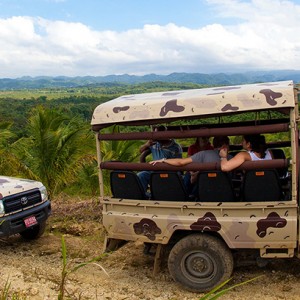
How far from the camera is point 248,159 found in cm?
464

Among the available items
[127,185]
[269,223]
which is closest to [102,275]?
[127,185]

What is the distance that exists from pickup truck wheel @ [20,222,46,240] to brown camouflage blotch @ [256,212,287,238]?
3663 mm

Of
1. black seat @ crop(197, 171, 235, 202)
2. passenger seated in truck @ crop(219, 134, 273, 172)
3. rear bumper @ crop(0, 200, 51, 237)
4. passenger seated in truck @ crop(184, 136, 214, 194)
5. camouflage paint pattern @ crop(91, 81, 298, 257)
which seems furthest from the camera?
rear bumper @ crop(0, 200, 51, 237)

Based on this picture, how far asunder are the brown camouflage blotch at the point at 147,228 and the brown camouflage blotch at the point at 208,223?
1.52ft

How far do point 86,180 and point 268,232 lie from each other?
776cm

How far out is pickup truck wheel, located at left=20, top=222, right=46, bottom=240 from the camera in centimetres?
684

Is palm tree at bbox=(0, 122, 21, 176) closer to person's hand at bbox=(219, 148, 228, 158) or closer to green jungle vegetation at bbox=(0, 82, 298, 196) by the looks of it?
green jungle vegetation at bbox=(0, 82, 298, 196)

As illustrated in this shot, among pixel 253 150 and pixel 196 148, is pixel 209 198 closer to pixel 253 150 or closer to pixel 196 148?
pixel 253 150

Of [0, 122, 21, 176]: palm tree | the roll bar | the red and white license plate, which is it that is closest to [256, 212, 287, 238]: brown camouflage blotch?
the roll bar

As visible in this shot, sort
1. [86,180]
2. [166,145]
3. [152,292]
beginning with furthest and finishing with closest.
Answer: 1. [86,180]
2. [166,145]
3. [152,292]

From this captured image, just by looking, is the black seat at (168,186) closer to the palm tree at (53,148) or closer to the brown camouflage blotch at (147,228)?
the brown camouflage blotch at (147,228)

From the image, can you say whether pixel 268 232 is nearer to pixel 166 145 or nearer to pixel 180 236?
pixel 180 236

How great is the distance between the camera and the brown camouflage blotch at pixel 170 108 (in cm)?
462

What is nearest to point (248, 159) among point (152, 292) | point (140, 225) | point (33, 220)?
point (140, 225)
